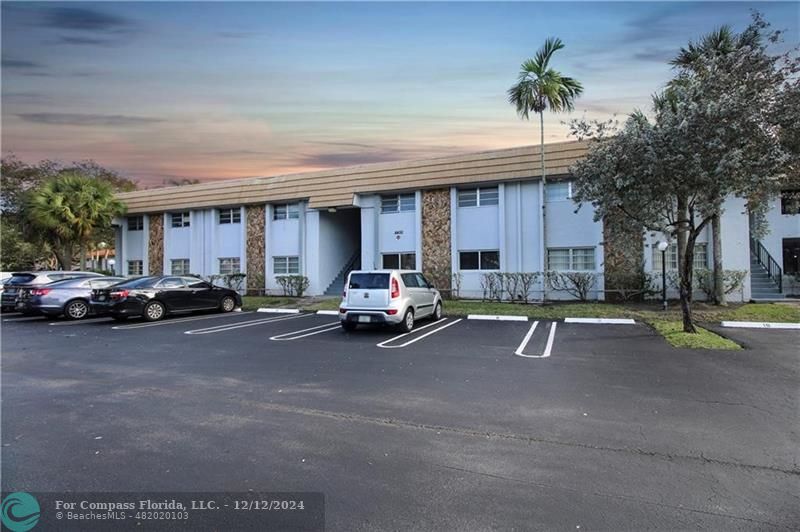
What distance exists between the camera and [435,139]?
1980 cm

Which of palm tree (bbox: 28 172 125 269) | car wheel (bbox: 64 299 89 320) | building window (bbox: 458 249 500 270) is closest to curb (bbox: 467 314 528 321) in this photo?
building window (bbox: 458 249 500 270)

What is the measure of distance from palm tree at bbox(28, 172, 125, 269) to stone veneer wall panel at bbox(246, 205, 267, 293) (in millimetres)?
8236

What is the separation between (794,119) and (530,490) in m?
10.4

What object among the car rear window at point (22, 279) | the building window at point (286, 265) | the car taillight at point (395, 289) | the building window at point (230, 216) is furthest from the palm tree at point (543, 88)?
the car rear window at point (22, 279)

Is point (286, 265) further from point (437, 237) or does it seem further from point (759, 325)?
point (759, 325)

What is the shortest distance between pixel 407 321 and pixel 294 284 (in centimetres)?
1121

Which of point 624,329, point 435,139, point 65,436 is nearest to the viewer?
point 65,436

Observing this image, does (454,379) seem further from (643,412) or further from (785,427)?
(785,427)

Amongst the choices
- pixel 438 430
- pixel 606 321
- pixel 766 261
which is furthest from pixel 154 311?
pixel 766 261

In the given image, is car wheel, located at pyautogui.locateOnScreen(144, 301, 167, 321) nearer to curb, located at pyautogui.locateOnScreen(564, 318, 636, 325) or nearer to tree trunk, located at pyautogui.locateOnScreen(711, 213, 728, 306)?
curb, located at pyautogui.locateOnScreen(564, 318, 636, 325)

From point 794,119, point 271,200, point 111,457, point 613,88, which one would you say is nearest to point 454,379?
point 111,457

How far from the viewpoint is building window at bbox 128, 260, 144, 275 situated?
90.2 ft

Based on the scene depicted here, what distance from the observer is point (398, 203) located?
20.9 m

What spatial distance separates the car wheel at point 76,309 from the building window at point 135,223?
12555 millimetres
